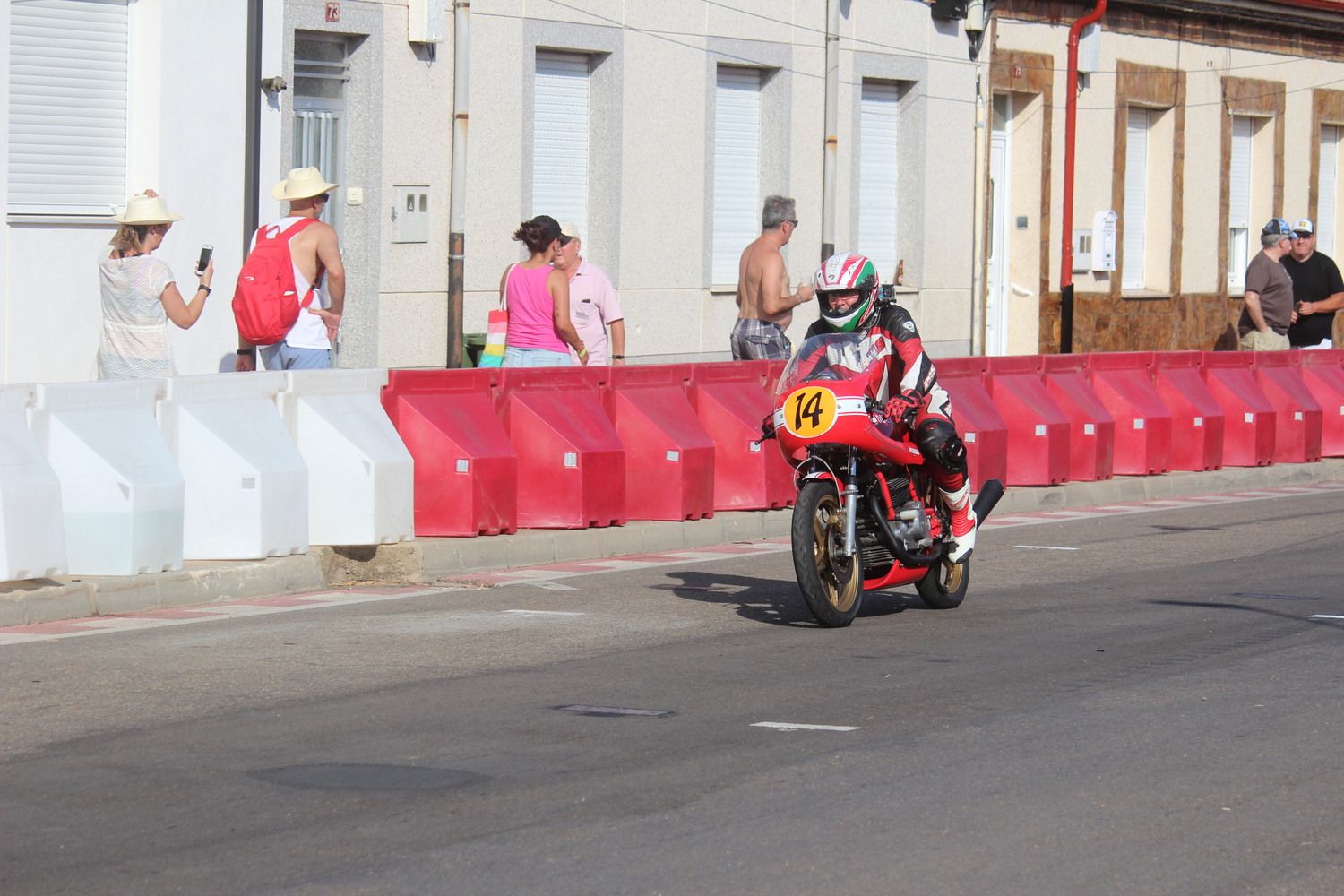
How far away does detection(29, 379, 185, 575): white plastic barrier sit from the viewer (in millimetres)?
10383

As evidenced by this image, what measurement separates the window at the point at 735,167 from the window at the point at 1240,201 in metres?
10.9

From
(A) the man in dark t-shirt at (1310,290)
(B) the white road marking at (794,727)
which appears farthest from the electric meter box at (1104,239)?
(B) the white road marking at (794,727)

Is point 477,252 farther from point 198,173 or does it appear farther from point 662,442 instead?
point 662,442

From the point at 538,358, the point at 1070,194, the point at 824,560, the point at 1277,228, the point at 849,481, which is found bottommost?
the point at 824,560

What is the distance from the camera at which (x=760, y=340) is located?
15727 mm

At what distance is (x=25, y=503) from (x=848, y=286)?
150 inches

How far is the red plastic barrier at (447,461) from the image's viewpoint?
12.5 meters

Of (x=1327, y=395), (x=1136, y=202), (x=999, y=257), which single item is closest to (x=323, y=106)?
(x=1327, y=395)

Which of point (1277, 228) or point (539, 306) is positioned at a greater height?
point (1277, 228)

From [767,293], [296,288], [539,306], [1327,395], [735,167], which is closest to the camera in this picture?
[296,288]

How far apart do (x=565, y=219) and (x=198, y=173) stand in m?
4.59

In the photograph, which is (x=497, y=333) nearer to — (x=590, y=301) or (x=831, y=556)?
(x=590, y=301)

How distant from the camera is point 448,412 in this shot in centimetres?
1268

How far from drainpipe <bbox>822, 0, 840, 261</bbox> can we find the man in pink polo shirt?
30.2ft
